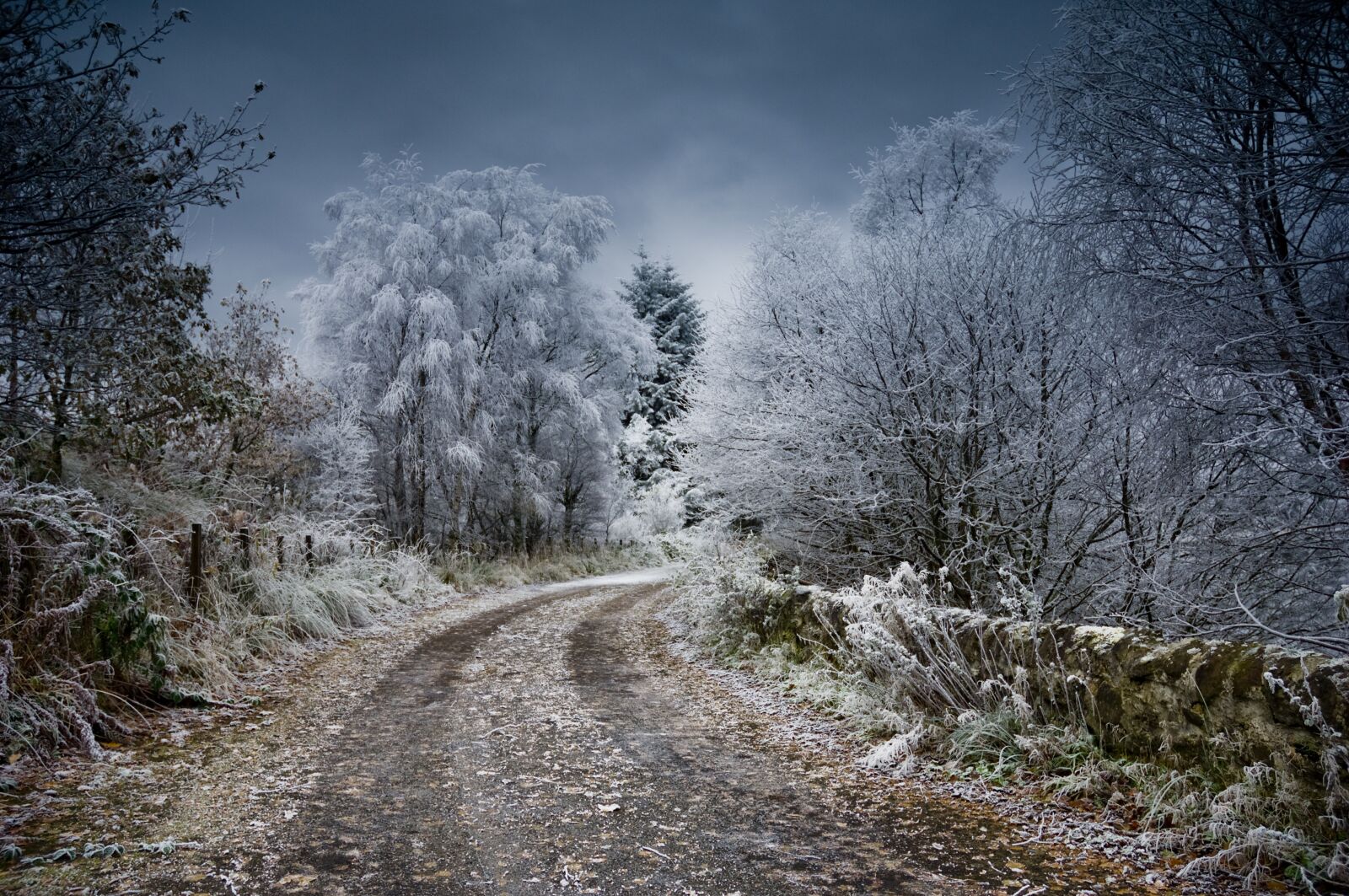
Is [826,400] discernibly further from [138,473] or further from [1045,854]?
[138,473]

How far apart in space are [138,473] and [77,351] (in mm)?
3912

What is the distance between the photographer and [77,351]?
5.15 meters

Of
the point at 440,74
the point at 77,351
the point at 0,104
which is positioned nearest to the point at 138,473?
the point at 77,351

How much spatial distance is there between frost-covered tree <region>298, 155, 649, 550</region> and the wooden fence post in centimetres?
812

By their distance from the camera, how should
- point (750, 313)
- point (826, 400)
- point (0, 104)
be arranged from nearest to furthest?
point (0, 104) → point (826, 400) → point (750, 313)

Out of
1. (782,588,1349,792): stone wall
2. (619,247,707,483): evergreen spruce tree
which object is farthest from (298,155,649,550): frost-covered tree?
(782,588,1349,792): stone wall

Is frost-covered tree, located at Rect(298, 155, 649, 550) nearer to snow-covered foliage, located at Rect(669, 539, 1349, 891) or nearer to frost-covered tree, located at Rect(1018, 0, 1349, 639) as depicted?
snow-covered foliage, located at Rect(669, 539, 1349, 891)

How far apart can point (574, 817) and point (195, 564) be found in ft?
18.0

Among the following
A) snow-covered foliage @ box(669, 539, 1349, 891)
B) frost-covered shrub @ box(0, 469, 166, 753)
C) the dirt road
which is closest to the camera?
snow-covered foliage @ box(669, 539, 1349, 891)

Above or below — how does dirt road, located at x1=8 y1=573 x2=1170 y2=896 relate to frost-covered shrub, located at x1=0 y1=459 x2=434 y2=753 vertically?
below

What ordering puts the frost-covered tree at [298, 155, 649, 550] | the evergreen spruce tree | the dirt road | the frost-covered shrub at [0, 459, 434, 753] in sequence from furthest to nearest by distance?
the evergreen spruce tree → the frost-covered tree at [298, 155, 649, 550] → the frost-covered shrub at [0, 459, 434, 753] → the dirt road

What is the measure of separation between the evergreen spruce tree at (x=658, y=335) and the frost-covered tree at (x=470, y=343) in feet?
22.8

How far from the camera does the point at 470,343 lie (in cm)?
1573

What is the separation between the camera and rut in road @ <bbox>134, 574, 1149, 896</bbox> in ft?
8.98
